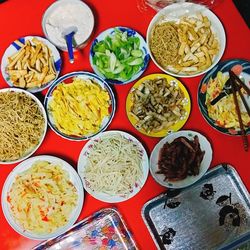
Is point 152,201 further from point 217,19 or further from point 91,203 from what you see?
point 217,19

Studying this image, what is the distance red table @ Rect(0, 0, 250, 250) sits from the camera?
89.4 inches

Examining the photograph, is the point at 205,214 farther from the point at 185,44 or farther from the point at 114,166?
the point at 185,44

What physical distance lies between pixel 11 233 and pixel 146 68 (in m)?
1.00

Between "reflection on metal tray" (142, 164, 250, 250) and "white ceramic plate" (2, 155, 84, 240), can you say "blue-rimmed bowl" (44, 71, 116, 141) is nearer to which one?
"white ceramic plate" (2, 155, 84, 240)

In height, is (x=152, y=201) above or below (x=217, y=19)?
below

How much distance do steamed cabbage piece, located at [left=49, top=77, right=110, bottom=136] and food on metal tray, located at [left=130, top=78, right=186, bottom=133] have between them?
5.9 inches

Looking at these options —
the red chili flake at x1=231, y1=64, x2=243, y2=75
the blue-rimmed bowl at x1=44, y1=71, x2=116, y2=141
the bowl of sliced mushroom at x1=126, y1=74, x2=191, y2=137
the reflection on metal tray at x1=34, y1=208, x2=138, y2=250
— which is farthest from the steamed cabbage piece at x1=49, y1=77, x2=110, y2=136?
the red chili flake at x1=231, y1=64, x2=243, y2=75

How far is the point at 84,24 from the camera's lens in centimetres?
240

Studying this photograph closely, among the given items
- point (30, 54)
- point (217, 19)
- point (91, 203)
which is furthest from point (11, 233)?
point (217, 19)

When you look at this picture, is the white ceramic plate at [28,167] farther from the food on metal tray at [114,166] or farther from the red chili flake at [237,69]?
the red chili flake at [237,69]

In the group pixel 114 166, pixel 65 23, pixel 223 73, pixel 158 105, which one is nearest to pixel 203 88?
pixel 223 73

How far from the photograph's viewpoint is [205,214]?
2.29m

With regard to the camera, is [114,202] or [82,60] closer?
[114,202]

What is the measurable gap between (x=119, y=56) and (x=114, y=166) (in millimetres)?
524
